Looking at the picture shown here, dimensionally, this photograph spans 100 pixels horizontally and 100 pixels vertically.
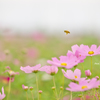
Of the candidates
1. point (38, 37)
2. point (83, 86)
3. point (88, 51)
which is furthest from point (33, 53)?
point (83, 86)

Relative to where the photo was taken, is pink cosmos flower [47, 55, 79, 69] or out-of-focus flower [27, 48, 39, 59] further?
out-of-focus flower [27, 48, 39, 59]

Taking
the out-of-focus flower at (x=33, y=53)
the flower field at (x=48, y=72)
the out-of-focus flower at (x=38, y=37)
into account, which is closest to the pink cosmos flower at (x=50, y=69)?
the flower field at (x=48, y=72)

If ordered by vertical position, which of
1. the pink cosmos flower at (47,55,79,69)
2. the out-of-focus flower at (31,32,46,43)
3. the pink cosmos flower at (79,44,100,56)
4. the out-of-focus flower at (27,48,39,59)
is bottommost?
the pink cosmos flower at (47,55,79,69)

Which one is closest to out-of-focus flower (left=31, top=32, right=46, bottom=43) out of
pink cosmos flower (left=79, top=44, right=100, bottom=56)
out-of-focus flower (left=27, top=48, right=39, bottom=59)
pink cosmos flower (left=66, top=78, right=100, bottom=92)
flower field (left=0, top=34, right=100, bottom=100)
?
flower field (left=0, top=34, right=100, bottom=100)

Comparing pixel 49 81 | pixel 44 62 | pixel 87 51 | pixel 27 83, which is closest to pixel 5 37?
pixel 44 62

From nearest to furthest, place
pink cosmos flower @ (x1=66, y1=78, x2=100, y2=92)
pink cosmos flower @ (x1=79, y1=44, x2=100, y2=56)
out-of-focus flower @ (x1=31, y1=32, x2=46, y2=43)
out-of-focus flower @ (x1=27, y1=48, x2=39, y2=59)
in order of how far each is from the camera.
Result: pink cosmos flower @ (x1=66, y1=78, x2=100, y2=92) → pink cosmos flower @ (x1=79, y1=44, x2=100, y2=56) → out-of-focus flower @ (x1=27, y1=48, x2=39, y2=59) → out-of-focus flower @ (x1=31, y1=32, x2=46, y2=43)

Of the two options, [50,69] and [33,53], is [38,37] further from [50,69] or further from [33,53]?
[50,69]

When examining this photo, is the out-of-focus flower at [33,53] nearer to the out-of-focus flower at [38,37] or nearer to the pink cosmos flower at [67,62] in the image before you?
the out-of-focus flower at [38,37]

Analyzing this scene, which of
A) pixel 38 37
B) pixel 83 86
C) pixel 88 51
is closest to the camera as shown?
pixel 83 86

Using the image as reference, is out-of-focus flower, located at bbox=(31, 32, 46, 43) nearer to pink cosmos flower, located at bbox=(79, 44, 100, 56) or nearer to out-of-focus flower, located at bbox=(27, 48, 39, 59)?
out-of-focus flower, located at bbox=(27, 48, 39, 59)

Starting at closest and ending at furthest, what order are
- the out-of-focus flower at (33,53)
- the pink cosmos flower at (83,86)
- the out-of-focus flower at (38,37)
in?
1. the pink cosmos flower at (83,86)
2. the out-of-focus flower at (33,53)
3. the out-of-focus flower at (38,37)

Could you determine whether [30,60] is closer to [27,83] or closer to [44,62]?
[44,62]
